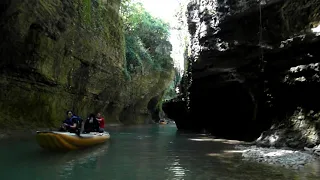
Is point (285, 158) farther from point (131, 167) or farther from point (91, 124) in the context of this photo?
point (91, 124)

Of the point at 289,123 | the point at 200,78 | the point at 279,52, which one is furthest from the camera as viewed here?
the point at 200,78

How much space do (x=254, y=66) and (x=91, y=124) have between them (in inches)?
302

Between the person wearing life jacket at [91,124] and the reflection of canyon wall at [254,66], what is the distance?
6.66m

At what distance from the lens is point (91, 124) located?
523 inches

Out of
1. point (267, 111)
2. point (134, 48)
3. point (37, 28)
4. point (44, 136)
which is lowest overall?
point (44, 136)

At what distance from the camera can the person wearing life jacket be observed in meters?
13.1

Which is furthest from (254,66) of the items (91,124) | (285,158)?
(91,124)

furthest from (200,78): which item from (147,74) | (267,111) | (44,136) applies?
(147,74)

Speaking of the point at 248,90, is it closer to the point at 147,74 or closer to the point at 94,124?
the point at 94,124

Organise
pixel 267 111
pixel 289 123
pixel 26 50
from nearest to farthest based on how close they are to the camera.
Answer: pixel 289 123 < pixel 267 111 < pixel 26 50

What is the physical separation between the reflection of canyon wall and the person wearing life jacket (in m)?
6.66

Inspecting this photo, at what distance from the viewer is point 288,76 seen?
41.0 feet

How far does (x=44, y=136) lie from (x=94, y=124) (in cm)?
382

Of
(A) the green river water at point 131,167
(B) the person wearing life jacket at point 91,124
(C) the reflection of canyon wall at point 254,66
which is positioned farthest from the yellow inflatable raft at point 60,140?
(C) the reflection of canyon wall at point 254,66
